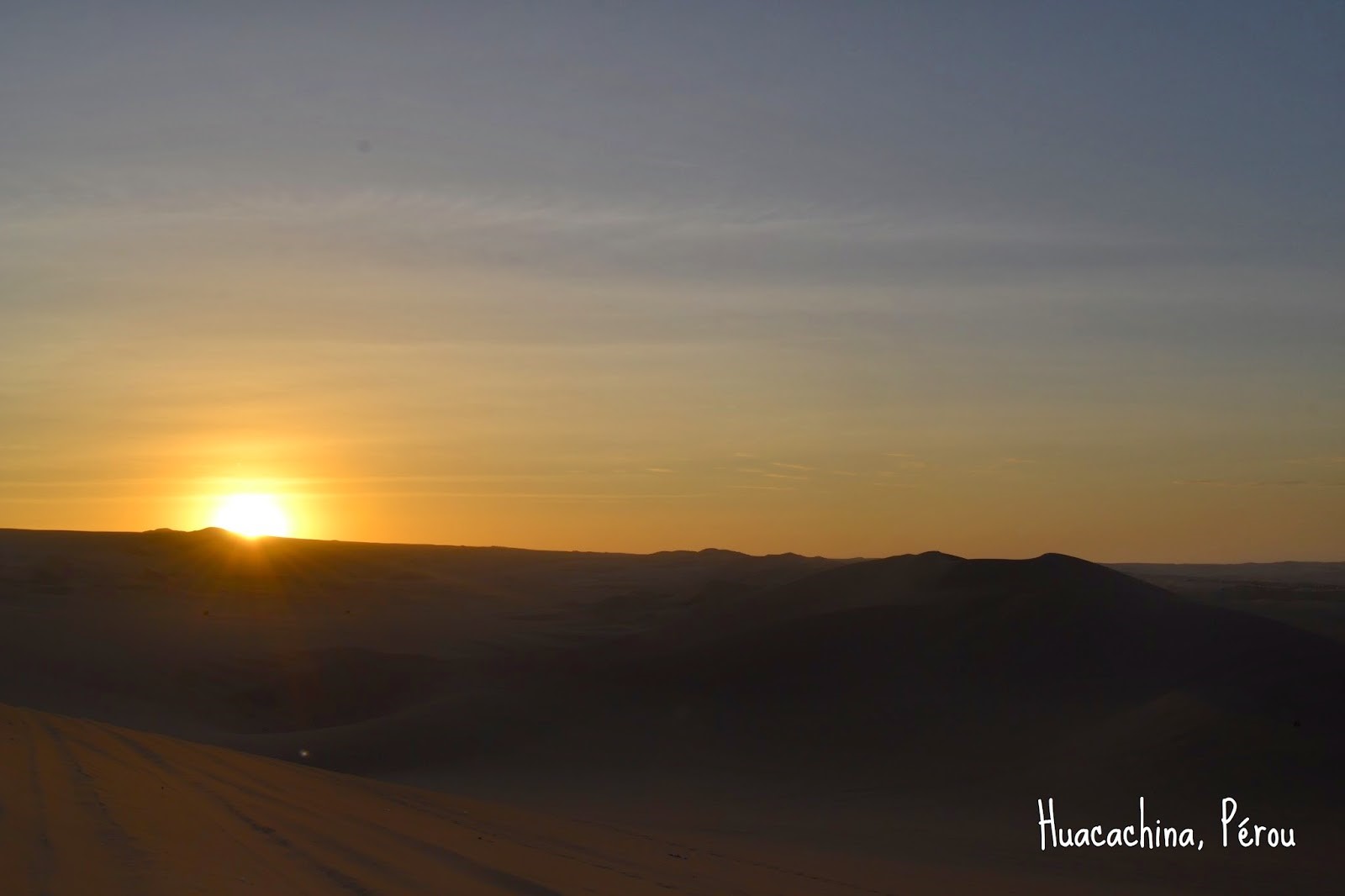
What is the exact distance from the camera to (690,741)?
20.8 metres

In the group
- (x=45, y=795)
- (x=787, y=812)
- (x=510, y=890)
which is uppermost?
(x=45, y=795)

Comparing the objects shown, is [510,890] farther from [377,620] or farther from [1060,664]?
[377,620]

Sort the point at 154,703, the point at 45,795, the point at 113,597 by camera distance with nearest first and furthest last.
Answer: the point at 45,795, the point at 154,703, the point at 113,597

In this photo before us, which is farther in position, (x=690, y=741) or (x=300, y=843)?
(x=690, y=741)

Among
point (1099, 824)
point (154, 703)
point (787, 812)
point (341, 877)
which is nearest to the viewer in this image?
point (341, 877)

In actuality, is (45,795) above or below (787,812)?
above

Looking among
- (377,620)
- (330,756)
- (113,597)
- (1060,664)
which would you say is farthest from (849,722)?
(113,597)

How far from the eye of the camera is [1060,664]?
22.3 m

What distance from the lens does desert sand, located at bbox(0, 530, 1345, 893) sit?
26.8ft

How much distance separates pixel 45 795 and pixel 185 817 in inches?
34.9

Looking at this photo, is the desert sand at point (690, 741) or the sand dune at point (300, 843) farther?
the desert sand at point (690, 741)

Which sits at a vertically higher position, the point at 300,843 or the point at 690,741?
the point at 300,843

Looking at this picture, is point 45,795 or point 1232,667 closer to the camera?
point 45,795

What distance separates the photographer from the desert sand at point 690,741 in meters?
8.16
